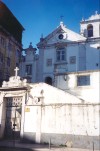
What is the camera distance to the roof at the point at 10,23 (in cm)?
3150

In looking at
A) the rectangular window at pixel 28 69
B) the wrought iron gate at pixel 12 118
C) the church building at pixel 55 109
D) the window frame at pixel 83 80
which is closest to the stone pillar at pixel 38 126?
the church building at pixel 55 109

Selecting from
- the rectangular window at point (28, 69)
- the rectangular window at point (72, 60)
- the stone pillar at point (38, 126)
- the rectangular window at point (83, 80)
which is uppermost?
the rectangular window at point (72, 60)

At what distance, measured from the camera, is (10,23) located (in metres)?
33.5

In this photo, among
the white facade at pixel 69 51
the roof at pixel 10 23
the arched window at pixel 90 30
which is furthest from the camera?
the roof at pixel 10 23

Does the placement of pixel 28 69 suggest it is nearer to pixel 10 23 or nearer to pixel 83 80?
pixel 10 23

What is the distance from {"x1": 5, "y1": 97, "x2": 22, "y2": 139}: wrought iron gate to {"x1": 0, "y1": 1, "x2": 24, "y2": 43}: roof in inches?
629

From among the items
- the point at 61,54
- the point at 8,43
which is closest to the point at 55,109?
the point at 61,54

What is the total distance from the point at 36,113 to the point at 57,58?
15613 mm

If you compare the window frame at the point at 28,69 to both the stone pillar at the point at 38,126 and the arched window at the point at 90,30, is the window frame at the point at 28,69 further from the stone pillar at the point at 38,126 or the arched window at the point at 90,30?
the stone pillar at the point at 38,126

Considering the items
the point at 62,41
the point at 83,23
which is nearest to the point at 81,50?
the point at 62,41

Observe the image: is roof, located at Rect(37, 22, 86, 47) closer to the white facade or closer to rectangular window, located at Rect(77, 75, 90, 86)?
the white facade

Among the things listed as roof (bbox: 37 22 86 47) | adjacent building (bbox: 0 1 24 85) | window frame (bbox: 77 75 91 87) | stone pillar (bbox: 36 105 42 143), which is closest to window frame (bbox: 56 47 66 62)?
roof (bbox: 37 22 86 47)

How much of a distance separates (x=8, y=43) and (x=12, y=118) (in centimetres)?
1639

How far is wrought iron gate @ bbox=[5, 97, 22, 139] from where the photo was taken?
58.6ft
